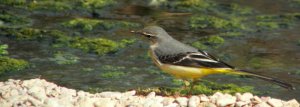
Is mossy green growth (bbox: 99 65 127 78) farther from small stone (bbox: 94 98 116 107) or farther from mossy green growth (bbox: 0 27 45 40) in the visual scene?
small stone (bbox: 94 98 116 107)

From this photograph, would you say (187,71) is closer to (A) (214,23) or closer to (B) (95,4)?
(A) (214,23)

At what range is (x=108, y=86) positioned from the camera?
11766 mm

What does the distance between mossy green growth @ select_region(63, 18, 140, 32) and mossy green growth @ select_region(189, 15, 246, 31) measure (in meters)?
1.13

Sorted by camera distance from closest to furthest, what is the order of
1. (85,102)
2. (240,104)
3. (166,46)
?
(85,102) → (240,104) → (166,46)

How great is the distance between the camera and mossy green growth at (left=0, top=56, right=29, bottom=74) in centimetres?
1228

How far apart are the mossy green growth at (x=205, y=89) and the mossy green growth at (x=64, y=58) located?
2.15m

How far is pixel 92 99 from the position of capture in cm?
930

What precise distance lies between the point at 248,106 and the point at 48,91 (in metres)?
2.32

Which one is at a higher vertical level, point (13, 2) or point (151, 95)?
point (151, 95)

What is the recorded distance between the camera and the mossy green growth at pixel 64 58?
1293 cm

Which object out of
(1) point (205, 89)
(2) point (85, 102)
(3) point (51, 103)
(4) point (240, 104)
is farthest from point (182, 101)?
(1) point (205, 89)

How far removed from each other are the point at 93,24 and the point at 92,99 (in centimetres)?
575

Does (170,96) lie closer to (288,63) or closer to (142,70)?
(142,70)

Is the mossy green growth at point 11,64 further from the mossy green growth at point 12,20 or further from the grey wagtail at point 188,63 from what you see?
the grey wagtail at point 188,63
